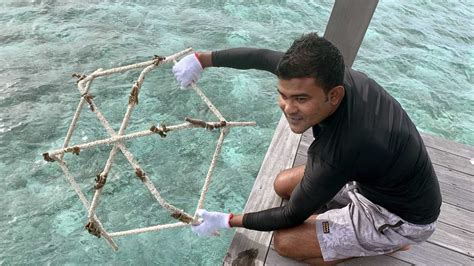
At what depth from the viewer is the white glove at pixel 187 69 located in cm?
200

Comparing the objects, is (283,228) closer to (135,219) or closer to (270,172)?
(270,172)

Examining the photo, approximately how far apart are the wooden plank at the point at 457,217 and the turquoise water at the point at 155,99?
124 cm

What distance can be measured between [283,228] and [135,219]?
1.15 m

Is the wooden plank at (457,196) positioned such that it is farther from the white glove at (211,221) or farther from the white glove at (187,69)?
the white glove at (187,69)

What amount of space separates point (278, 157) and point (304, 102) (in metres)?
1.02

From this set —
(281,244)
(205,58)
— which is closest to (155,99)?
(205,58)

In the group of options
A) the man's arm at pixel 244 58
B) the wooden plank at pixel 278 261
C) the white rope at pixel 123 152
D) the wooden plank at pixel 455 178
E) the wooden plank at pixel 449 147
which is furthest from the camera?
the wooden plank at pixel 449 147

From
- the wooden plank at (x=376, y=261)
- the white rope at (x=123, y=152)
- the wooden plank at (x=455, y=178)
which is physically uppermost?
the white rope at (x=123, y=152)

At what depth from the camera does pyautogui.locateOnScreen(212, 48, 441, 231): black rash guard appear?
137 centimetres

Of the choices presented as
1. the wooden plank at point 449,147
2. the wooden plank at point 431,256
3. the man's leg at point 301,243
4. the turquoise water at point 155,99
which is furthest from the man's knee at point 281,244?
the wooden plank at point 449,147

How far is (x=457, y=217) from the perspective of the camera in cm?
212

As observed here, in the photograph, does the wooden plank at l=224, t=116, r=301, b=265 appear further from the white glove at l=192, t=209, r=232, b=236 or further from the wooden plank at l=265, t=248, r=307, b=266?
the white glove at l=192, t=209, r=232, b=236

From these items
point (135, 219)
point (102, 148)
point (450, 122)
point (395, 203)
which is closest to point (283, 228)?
point (395, 203)

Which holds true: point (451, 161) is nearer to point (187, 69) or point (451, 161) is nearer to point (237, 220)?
point (237, 220)
